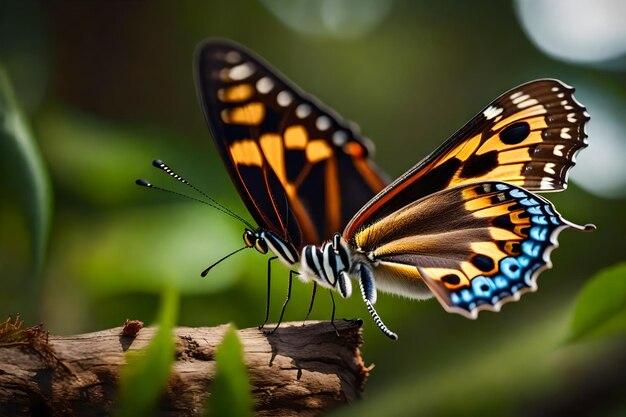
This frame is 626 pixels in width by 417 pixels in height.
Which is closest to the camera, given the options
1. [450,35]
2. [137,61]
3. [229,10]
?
[137,61]

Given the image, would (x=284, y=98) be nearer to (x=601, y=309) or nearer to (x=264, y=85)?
(x=264, y=85)

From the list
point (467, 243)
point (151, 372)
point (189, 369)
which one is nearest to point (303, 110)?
point (467, 243)

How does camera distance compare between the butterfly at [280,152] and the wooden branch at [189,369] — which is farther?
the butterfly at [280,152]

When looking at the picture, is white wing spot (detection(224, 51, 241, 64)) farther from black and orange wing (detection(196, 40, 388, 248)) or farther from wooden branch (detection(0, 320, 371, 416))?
wooden branch (detection(0, 320, 371, 416))

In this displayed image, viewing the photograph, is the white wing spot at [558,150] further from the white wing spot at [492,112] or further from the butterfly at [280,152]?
the butterfly at [280,152]

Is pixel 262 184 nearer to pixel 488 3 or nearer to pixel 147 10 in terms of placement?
pixel 147 10

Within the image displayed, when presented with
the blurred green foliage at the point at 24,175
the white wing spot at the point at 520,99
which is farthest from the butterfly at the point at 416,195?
the blurred green foliage at the point at 24,175

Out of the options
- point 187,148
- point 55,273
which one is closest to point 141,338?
point 55,273
